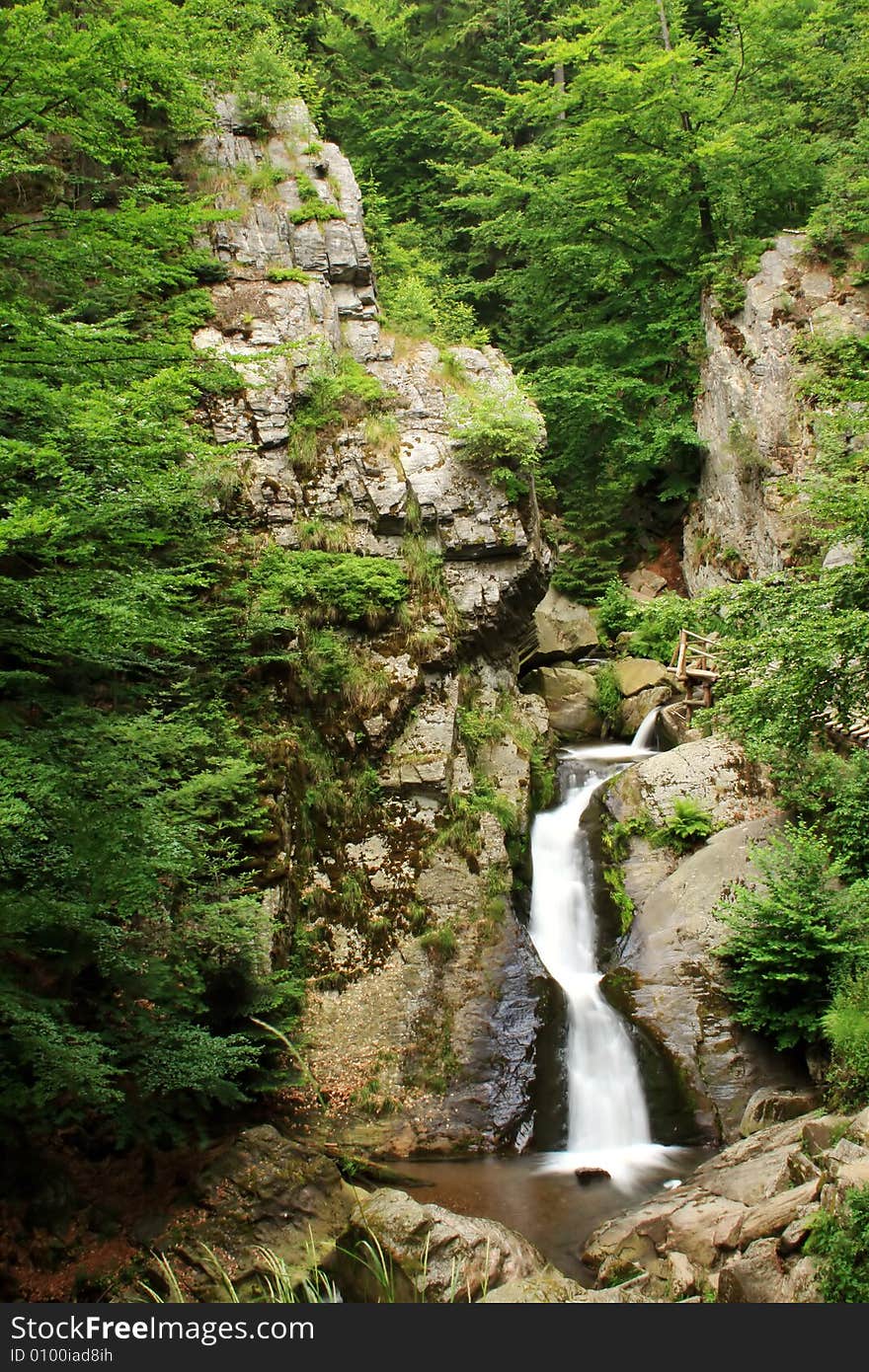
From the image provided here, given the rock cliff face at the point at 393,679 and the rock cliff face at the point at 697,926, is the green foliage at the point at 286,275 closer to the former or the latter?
the rock cliff face at the point at 393,679

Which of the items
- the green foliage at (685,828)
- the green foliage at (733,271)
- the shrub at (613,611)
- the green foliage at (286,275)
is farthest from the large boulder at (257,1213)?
the green foliage at (733,271)

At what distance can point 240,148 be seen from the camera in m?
15.4

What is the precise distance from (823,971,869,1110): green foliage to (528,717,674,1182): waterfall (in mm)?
2001

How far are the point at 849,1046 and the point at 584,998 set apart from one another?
3.50 metres

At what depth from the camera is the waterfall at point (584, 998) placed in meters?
7.75

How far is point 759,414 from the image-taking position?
15648 millimetres

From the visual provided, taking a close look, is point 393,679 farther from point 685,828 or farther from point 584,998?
point 584,998

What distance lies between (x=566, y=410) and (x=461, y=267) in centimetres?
671

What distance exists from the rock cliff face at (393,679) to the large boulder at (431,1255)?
188 centimetres

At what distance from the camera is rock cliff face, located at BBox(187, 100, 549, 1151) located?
843 centimetres

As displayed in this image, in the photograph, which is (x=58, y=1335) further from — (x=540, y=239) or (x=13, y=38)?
(x=540, y=239)

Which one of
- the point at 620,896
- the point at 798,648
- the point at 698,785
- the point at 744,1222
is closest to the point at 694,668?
the point at 698,785

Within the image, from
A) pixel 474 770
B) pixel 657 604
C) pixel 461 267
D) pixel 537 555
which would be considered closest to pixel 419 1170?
pixel 474 770

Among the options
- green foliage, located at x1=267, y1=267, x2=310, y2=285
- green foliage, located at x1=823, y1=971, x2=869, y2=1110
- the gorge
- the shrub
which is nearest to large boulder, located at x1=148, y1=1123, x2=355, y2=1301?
the gorge
